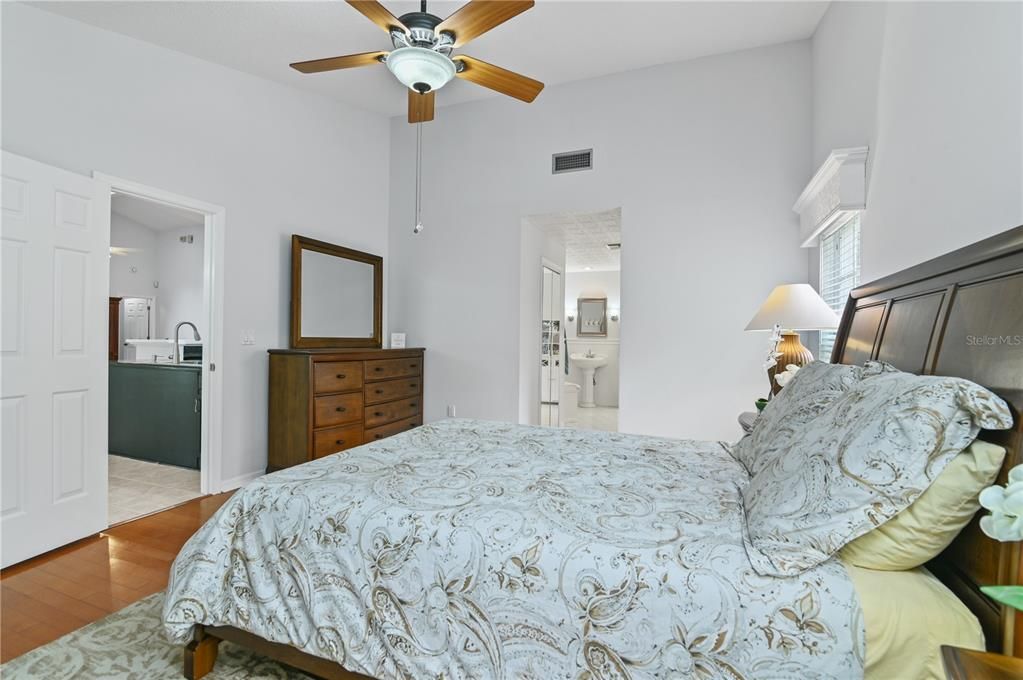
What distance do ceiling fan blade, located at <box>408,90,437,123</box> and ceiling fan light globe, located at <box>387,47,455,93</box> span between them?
36cm

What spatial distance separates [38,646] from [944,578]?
290 cm

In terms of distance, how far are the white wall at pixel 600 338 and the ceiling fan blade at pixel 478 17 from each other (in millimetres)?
6935

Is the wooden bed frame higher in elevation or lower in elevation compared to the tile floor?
higher

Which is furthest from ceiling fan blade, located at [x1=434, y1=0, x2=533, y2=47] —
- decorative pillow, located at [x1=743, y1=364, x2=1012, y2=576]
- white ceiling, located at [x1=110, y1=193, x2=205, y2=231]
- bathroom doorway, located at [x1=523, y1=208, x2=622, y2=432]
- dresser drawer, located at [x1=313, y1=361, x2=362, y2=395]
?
white ceiling, located at [x1=110, y1=193, x2=205, y2=231]

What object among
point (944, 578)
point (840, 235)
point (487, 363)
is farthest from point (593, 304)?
point (944, 578)

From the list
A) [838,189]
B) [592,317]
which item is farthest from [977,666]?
[592,317]

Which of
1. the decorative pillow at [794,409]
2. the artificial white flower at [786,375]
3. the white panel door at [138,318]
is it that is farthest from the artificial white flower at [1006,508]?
the white panel door at [138,318]

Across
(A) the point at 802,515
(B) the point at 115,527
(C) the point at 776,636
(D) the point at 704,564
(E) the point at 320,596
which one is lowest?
(B) the point at 115,527

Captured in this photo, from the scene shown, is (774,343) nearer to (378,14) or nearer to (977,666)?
(977,666)

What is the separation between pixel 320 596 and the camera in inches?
54.3

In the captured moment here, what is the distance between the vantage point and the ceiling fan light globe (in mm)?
2131

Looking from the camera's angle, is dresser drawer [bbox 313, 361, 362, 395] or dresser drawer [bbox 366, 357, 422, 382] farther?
dresser drawer [bbox 366, 357, 422, 382]

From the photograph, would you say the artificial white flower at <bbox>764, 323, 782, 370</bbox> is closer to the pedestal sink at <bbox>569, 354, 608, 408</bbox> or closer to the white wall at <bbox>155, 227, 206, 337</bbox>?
the pedestal sink at <bbox>569, 354, 608, 408</bbox>

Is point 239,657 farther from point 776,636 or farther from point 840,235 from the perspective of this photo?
point 840,235
